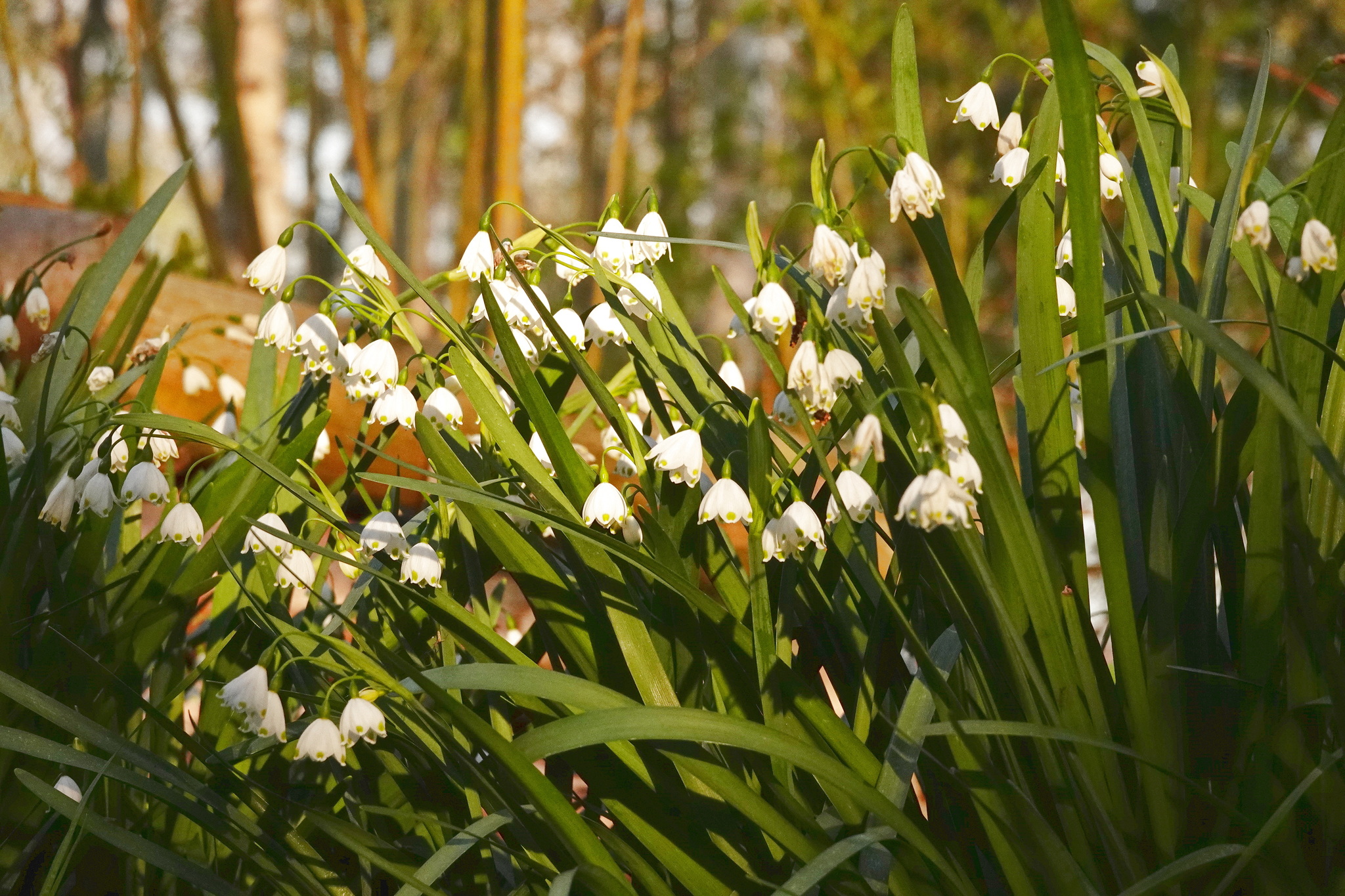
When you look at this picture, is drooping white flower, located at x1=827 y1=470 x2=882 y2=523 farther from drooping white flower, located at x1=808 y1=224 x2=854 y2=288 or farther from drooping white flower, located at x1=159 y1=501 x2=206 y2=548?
drooping white flower, located at x1=159 y1=501 x2=206 y2=548

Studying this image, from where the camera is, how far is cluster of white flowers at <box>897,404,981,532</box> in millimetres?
588

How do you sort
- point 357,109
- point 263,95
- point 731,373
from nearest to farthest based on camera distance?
point 731,373
point 357,109
point 263,95

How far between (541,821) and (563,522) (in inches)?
8.7

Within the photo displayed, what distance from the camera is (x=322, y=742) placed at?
0.76 metres

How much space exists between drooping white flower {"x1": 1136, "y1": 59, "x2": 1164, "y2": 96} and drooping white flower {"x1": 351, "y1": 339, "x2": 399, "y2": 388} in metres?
0.70

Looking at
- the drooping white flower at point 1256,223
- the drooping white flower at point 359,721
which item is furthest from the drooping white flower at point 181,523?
the drooping white flower at point 1256,223

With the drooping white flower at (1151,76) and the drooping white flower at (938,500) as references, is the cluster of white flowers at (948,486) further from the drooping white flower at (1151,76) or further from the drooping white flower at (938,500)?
the drooping white flower at (1151,76)

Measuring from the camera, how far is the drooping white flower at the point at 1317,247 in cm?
61

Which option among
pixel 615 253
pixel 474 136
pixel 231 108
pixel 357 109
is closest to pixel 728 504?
pixel 615 253

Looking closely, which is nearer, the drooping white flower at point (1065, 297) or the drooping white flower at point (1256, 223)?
the drooping white flower at point (1256, 223)

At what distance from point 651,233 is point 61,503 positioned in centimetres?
59

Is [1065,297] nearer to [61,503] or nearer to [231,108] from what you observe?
[61,503]

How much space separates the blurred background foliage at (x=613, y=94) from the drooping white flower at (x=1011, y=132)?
0.21 metres

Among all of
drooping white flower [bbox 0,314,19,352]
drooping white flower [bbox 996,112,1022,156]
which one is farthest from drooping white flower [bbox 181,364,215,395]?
drooping white flower [bbox 996,112,1022,156]
